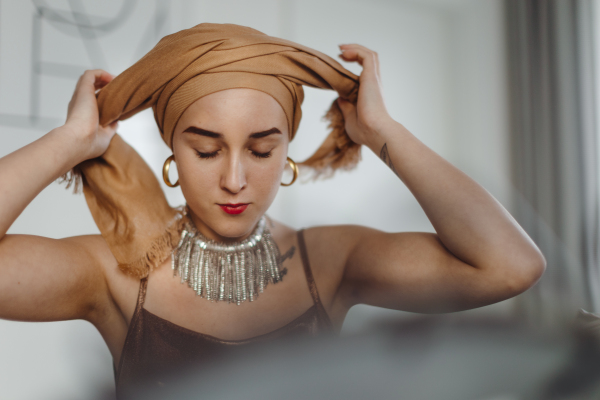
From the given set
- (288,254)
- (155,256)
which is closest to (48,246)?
(155,256)

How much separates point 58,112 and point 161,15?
35 centimetres

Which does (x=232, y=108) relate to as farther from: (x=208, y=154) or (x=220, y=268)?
(x=220, y=268)

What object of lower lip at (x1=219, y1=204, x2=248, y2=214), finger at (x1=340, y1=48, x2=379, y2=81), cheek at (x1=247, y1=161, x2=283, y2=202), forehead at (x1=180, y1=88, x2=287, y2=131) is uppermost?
finger at (x1=340, y1=48, x2=379, y2=81)

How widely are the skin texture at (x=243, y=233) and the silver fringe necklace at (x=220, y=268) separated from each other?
0.06ft

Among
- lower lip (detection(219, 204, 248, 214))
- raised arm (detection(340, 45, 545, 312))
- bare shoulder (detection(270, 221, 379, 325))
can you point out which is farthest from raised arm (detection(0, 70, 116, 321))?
raised arm (detection(340, 45, 545, 312))

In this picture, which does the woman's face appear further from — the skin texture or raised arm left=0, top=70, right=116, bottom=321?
raised arm left=0, top=70, right=116, bottom=321

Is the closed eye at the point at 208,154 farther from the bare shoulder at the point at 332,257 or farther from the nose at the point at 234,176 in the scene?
the bare shoulder at the point at 332,257

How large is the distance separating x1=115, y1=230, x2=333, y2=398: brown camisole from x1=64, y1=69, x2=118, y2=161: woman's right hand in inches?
9.7

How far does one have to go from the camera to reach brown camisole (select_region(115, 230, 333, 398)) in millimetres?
617

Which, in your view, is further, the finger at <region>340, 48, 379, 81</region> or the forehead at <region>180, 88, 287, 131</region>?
the finger at <region>340, 48, 379, 81</region>

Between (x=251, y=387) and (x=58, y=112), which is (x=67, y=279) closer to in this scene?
(x=251, y=387)

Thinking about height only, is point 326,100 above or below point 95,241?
above

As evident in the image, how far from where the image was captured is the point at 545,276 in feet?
2.06

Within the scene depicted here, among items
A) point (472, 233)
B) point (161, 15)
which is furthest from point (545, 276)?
point (161, 15)
